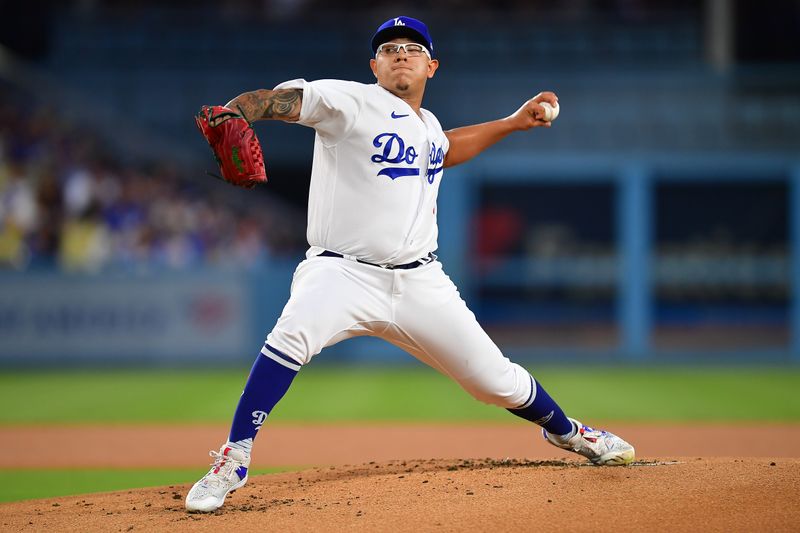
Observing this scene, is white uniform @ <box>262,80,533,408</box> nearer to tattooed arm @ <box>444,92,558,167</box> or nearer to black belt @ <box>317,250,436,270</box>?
black belt @ <box>317,250,436,270</box>

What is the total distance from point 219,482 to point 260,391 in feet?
1.27

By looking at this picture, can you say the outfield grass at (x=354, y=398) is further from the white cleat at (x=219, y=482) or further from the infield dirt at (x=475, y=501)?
the white cleat at (x=219, y=482)

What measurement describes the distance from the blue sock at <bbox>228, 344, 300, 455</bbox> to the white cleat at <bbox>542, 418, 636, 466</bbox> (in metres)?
1.41

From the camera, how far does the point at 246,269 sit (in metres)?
13.3

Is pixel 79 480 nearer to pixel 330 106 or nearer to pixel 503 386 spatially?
pixel 503 386

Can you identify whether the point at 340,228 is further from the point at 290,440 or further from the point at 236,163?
the point at 290,440

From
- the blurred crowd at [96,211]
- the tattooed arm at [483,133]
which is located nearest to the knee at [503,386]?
the tattooed arm at [483,133]

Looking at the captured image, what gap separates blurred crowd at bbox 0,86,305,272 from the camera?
13133 millimetres

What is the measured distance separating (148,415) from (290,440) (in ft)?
6.75

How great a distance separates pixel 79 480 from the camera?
5.60 meters

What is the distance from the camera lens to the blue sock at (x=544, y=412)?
4387 millimetres

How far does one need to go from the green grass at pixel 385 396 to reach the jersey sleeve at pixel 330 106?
4677mm

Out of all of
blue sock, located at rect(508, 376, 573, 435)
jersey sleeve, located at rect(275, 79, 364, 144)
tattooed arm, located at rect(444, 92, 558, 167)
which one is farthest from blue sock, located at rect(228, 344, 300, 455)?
tattooed arm, located at rect(444, 92, 558, 167)

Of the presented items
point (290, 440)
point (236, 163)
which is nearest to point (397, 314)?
point (236, 163)
